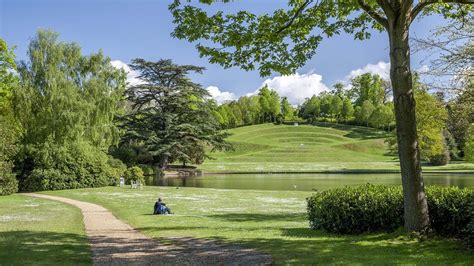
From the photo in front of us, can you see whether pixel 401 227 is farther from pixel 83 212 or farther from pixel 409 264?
pixel 83 212

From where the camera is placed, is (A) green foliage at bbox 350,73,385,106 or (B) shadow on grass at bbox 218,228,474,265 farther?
(A) green foliage at bbox 350,73,385,106

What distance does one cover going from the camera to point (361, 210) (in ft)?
41.7

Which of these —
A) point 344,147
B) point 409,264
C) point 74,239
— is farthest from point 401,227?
point 344,147

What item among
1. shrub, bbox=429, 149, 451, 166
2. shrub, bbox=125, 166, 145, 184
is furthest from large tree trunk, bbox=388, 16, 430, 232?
shrub, bbox=429, 149, 451, 166

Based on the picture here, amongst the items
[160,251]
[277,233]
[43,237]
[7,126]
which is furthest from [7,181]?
[160,251]

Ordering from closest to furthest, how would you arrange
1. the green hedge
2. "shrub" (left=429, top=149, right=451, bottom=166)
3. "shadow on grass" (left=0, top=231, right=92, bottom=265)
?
"shadow on grass" (left=0, top=231, right=92, bottom=265), the green hedge, "shrub" (left=429, top=149, right=451, bottom=166)

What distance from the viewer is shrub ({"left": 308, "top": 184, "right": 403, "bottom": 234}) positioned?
1243cm

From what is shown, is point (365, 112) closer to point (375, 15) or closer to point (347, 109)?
point (347, 109)

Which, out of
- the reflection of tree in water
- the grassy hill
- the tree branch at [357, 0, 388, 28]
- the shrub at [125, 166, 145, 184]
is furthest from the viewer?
the grassy hill

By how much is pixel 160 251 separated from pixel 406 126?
673 centimetres

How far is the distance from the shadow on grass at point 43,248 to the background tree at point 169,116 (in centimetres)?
4387

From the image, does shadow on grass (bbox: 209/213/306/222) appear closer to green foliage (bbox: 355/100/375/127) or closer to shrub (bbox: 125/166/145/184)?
shrub (bbox: 125/166/145/184)

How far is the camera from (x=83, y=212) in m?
21.8

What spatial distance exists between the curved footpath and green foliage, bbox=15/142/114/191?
2585 centimetres
